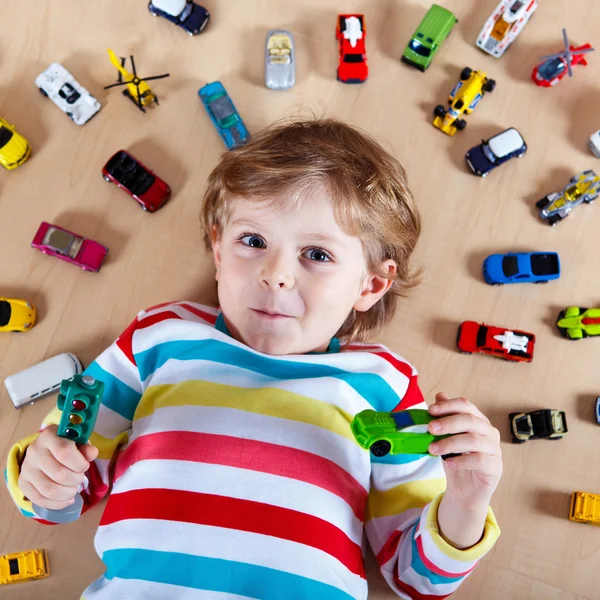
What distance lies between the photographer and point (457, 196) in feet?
3.20

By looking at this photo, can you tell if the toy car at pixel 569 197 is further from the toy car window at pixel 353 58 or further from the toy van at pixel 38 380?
the toy van at pixel 38 380

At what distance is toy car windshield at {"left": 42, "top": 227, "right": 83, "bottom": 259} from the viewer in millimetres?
911

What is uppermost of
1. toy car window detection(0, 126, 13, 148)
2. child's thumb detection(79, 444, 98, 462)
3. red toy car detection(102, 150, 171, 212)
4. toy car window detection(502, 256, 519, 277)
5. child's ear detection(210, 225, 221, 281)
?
toy car window detection(502, 256, 519, 277)

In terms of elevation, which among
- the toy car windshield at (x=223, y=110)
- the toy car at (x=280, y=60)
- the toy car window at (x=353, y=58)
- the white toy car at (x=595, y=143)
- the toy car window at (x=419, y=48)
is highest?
the toy car window at (x=419, y=48)

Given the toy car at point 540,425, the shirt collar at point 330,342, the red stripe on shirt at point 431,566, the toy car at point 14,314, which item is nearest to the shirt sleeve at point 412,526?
the red stripe on shirt at point 431,566

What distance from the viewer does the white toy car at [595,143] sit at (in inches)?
37.6

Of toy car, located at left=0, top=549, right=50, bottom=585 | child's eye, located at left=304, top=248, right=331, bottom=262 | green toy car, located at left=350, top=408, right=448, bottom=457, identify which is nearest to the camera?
green toy car, located at left=350, top=408, right=448, bottom=457

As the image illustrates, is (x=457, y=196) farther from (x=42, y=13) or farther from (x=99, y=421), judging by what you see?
(x=42, y=13)

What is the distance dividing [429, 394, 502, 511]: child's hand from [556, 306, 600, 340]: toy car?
388mm

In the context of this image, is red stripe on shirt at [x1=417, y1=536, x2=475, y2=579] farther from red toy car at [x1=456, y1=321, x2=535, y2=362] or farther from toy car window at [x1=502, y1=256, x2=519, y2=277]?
toy car window at [x1=502, y1=256, x2=519, y2=277]

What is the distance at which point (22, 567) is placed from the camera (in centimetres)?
87

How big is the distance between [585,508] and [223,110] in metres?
0.85

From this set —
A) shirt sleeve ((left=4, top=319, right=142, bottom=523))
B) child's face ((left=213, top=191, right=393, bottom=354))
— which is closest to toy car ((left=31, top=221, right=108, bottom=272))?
shirt sleeve ((left=4, top=319, right=142, bottom=523))

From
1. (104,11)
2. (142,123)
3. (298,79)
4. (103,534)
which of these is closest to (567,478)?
(103,534)
